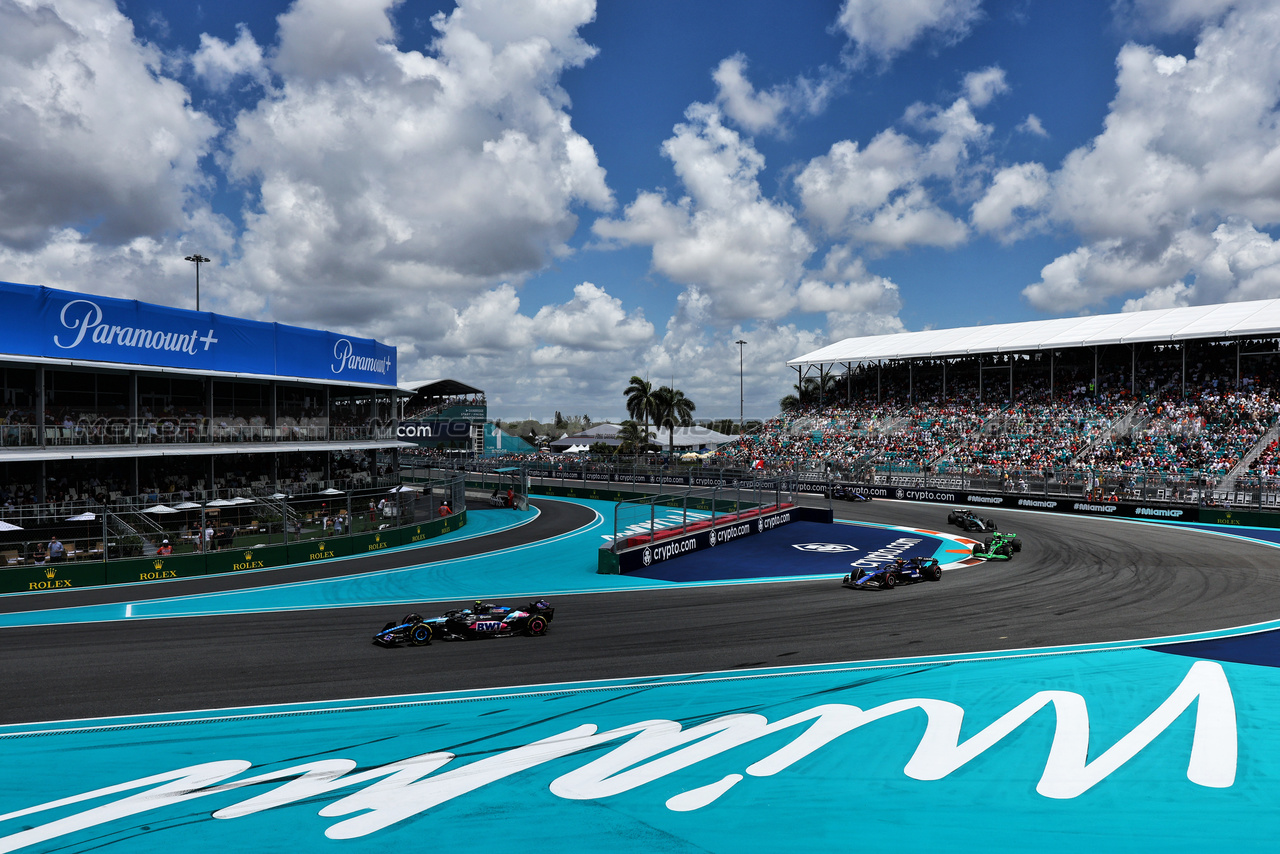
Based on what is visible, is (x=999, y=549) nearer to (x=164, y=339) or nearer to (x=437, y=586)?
(x=437, y=586)

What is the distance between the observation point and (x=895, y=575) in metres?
22.6

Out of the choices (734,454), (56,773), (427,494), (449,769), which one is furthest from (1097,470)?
(56,773)

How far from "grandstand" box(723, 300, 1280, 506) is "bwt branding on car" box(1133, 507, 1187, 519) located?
2.24ft

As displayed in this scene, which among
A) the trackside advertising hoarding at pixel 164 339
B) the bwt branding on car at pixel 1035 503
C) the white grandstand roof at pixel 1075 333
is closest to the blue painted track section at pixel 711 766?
the trackside advertising hoarding at pixel 164 339

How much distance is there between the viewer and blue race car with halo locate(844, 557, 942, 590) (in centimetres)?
2225

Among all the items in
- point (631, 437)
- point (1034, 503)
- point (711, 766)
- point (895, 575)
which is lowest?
point (711, 766)

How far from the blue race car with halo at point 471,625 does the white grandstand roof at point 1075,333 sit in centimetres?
4855

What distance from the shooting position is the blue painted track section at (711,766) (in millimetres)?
8781

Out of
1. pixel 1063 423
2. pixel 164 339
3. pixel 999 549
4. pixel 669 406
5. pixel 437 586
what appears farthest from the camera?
pixel 669 406

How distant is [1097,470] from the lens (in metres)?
42.8

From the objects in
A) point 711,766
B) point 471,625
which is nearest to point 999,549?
point 471,625

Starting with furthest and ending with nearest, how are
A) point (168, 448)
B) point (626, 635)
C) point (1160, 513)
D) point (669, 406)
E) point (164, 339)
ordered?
1. point (669, 406)
2. point (1160, 513)
3. point (164, 339)
4. point (168, 448)
5. point (626, 635)

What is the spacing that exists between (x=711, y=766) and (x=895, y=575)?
1394cm

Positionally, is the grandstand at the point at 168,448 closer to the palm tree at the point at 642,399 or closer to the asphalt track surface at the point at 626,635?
the asphalt track surface at the point at 626,635
